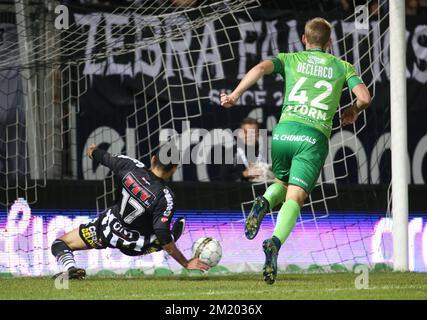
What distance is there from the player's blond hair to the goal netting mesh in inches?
83.3

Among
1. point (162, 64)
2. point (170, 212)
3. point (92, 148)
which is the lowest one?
point (170, 212)

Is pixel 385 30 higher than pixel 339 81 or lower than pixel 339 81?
higher

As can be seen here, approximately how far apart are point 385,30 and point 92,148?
12.3ft

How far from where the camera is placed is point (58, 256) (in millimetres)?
8266

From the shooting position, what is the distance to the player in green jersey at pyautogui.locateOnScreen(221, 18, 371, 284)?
23.2 feet

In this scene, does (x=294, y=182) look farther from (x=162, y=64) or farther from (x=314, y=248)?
(x=162, y=64)

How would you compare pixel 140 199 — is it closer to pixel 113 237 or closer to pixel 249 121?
pixel 113 237

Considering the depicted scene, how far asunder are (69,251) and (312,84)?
2471mm

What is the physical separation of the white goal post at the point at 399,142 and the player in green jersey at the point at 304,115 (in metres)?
1.96

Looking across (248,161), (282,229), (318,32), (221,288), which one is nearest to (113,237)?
(221,288)

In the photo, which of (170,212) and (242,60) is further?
(242,60)

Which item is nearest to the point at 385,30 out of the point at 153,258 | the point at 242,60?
the point at 242,60

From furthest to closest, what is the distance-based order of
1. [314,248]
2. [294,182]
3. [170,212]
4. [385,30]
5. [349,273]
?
[385,30]
[314,248]
[349,273]
[170,212]
[294,182]

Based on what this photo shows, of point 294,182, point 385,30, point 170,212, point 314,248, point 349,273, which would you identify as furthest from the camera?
point 385,30
